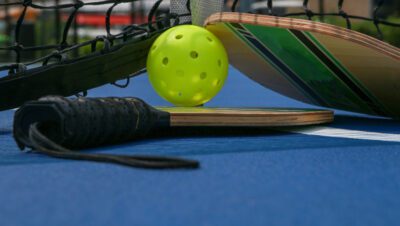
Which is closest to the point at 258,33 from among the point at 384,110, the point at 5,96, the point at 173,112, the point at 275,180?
the point at 173,112

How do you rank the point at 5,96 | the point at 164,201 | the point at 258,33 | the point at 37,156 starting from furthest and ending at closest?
1. the point at 258,33
2. the point at 5,96
3. the point at 37,156
4. the point at 164,201

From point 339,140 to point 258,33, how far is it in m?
0.44

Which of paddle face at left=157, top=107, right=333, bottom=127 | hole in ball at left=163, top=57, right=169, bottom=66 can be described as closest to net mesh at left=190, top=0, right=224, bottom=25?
hole in ball at left=163, top=57, right=169, bottom=66

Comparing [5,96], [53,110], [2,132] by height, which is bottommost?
[2,132]

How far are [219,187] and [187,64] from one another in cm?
93

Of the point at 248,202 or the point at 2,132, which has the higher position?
the point at 248,202

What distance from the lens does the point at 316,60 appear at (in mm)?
2094

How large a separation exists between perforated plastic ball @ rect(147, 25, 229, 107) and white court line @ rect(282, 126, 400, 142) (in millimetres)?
262

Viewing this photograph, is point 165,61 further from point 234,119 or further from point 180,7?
point 180,7

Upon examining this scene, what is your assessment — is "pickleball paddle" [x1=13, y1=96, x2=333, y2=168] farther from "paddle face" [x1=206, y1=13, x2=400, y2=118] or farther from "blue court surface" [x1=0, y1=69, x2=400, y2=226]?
"paddle face" [x1=206, y1=13, x2=400, y2=118]

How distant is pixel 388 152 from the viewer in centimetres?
155

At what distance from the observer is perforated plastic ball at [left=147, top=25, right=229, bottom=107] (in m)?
2.02

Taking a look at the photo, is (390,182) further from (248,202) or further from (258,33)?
(258,33)

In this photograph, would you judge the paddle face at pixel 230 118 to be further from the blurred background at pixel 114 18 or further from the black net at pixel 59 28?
the blurred background at pixel 114 18
